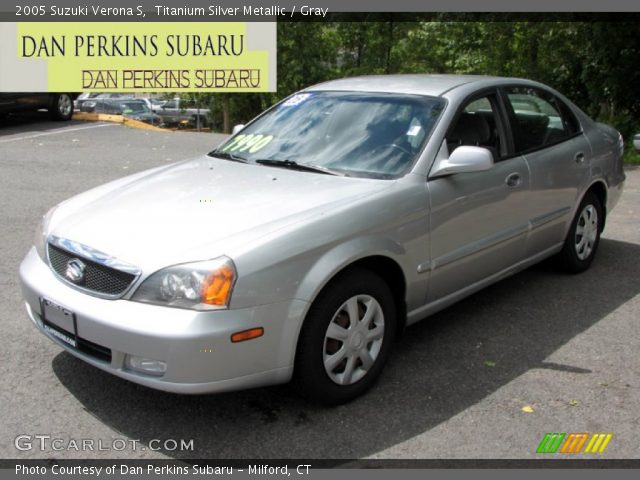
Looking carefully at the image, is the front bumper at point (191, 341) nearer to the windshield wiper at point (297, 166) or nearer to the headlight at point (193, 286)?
the headlight at point (193, 286)

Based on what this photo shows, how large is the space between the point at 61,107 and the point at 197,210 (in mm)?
14065

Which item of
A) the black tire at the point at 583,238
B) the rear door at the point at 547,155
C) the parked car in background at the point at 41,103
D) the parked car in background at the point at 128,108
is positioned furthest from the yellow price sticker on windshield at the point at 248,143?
the parked car in background at the point at 128,108

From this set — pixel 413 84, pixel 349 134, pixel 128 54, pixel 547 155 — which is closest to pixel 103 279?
pixel 349 134

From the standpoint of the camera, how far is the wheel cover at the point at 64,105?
1627cm

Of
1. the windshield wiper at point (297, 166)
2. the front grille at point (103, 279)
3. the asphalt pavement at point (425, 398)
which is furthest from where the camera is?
the windshield wiper at point (297, 166)

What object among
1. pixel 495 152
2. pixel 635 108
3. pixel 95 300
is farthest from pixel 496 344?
pixel 635 108

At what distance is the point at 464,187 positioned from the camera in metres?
4.22

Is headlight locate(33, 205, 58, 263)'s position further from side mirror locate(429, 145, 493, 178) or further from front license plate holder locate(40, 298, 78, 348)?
side mirror locate(429, 145, 493, 178)

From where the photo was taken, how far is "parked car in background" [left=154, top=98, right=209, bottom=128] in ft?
111

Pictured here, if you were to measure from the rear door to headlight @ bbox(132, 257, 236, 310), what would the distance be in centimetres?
255

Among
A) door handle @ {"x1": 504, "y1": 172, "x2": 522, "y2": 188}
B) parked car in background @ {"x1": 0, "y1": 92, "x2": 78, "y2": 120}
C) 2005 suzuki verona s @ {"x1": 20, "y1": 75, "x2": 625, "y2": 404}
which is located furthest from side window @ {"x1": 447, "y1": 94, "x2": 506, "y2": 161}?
parked car in background @ {"x1": 0, "y1": 92, "x2": 78, "y2": 120}

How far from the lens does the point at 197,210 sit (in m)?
3.60

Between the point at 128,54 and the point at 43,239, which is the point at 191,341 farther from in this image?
the point at 128,54

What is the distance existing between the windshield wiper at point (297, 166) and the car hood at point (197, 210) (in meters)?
0.05
